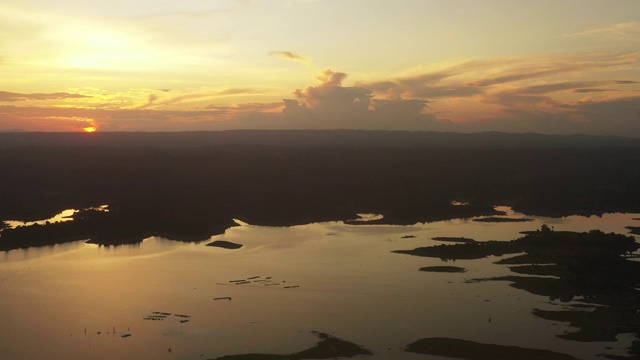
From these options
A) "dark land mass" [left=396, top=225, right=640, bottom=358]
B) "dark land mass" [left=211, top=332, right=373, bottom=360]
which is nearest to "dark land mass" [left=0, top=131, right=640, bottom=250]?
"dark land mass" [left=396, top=225, right=640, bottom=358]

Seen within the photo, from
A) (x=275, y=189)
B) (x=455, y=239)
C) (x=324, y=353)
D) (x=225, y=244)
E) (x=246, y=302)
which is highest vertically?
(x=275, y=189)

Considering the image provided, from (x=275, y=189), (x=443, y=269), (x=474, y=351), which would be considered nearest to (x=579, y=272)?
(x=443, y=269)

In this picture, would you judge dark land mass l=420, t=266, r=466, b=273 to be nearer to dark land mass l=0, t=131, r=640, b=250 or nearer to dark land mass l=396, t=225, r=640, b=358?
dark land mass l=396, t=225, r=640, b=358

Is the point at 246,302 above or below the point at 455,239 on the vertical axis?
below

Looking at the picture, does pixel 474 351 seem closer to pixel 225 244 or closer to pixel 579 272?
pixel 579 272

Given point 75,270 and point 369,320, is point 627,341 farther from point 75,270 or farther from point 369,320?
point 75,270

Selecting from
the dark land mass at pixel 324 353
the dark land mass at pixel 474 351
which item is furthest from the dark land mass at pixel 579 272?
the dark land mass at pixel 324 353
